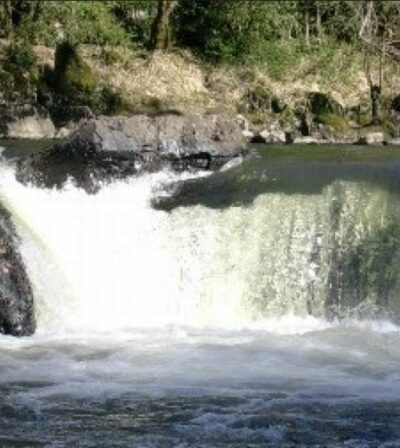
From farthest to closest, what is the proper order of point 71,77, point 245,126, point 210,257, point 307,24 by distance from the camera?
point 307,24, point 245,126, point 71,77, point 210,257

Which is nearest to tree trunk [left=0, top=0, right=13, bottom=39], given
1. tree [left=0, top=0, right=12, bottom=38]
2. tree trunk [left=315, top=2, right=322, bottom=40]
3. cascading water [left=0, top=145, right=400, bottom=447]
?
tree [left=0, top=0, right=12, bottom=38]

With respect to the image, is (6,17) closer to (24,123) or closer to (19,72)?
(19,72)

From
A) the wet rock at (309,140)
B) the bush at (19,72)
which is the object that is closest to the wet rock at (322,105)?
the wet rock at (309,140)

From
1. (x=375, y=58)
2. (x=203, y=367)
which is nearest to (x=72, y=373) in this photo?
(x=203, y=367)

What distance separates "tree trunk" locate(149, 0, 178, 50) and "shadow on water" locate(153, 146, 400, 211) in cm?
897

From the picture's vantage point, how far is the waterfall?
486 inches

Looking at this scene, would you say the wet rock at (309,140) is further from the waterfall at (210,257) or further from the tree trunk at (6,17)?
the tree trunk at (6,17)

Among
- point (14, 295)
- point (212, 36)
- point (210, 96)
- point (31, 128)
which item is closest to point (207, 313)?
point (14, 295)

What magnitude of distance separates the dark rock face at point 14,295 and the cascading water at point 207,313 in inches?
9.4

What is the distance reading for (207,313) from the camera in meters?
12.4

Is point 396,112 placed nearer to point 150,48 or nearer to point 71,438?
point 150,48

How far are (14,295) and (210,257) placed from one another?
2783 mm

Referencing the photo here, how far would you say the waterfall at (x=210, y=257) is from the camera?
1234 centimetres

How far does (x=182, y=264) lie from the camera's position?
42.1 feet
